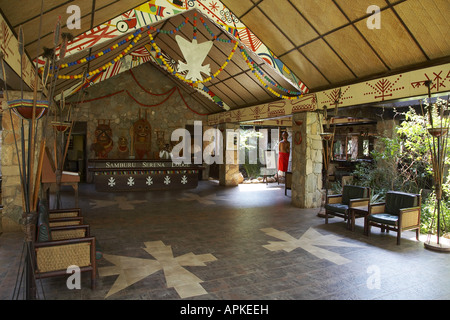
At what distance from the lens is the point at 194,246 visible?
475 cm

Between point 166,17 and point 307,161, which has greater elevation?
point 166,17

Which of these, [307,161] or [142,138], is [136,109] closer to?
[142,138]

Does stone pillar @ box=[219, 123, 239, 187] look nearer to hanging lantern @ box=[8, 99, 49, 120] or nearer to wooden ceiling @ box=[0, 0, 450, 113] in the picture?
wooden ceiling @ box=[0, 0, 450, 113]

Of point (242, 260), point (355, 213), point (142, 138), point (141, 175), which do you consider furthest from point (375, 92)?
point (142, 138)

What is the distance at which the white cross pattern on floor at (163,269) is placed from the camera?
3.33m

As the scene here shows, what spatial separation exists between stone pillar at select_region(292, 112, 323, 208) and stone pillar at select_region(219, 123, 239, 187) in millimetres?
4222

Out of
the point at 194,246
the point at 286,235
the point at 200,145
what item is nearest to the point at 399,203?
the point at 286,235

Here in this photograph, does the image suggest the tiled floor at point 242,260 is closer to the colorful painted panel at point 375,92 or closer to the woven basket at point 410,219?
the woven basket at point 410,219

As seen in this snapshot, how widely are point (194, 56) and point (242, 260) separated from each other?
21.3 ft

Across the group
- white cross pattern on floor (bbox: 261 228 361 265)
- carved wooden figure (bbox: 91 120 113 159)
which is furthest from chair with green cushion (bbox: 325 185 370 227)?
carved wooden figure (bbox: 91 120 113 159)

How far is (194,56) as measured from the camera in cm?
889

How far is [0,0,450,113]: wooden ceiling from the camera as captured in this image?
14.4 ft

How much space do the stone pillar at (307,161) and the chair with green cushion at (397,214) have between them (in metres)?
2.23
